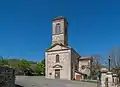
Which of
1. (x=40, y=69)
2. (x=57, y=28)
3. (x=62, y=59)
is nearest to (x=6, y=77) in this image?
(x=62, y=59)

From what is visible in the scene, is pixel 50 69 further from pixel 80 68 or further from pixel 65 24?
pixel 65 24

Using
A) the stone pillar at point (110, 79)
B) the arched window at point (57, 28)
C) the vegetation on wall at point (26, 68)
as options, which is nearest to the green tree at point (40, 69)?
the vegetation on wall at point (26, 68)

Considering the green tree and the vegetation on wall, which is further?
the green tree

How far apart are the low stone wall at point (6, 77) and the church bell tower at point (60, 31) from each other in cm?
3830

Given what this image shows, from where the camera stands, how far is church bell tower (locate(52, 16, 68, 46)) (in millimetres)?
46000

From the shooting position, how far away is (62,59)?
140 ft

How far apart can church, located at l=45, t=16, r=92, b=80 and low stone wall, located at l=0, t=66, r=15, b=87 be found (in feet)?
112

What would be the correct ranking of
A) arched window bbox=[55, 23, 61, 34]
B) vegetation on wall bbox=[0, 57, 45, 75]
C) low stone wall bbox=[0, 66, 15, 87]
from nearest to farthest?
low stone wall bbox=[0, 66, 15, 87], arched window bbox=[55, 23, 61, 34], vegetation on wall bbox=[0, 57, 45, 75]

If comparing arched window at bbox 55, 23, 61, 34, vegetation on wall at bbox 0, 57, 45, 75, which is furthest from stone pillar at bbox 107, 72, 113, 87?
vegetation on wall at bbox 0, 57, 45, 75

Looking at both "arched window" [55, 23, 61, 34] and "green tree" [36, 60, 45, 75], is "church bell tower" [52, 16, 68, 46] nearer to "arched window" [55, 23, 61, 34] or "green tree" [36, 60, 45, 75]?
"arched window" [55, 23, 61, 34]

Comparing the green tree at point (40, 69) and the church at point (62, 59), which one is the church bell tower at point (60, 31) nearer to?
the church at point (62, 59)

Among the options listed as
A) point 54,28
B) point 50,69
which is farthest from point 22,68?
point 54,28

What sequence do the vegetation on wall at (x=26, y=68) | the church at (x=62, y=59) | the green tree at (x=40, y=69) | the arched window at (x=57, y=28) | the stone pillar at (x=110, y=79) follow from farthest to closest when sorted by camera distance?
the green tree at (x=40, y=69) < the vegetation on wall at (x=26, y=68) < the arched window at (x=57, y=28) < the church at (x=62, y=59) < the stone pillar at (x=110, y=79)

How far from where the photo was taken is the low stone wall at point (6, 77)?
642 centimetres
